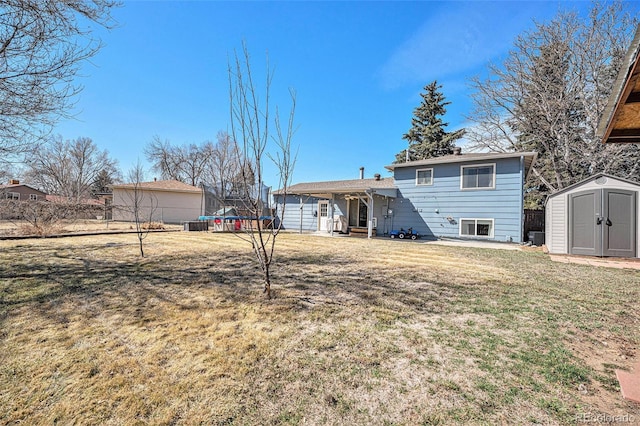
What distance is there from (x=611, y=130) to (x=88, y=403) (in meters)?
5.07

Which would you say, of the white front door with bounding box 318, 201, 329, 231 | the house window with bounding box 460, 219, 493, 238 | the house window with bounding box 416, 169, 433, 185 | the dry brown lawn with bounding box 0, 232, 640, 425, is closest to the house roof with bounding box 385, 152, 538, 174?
the house window with bounding box 416, 169, 433, 185

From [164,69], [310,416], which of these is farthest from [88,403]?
[164,69]

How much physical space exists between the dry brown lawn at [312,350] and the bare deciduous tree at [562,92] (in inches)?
494

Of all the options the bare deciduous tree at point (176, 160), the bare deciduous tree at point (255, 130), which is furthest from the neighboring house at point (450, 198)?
the bare deciduous tree at point (176, 160)

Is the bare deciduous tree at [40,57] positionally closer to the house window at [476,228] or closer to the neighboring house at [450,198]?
the neighboring house at [450,198]

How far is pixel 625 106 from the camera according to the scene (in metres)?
2.56

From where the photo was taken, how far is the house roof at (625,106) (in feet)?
6.62

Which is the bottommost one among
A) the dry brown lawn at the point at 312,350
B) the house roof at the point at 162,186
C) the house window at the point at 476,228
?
the dry brown lawn at the point at 312,350

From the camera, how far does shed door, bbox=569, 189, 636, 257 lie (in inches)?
291

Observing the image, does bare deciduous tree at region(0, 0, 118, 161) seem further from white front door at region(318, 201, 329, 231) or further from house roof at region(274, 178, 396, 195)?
white front door at region(318, 201, 329, 231)

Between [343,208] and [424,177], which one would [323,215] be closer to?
[343,208]

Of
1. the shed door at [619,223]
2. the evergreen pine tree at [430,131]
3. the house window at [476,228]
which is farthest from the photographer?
the evergreen pine tree at [430,131]

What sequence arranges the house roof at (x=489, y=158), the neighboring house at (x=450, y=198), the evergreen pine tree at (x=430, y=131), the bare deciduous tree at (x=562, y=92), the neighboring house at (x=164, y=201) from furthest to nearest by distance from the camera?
the evergreen pine tree at (x=430, y=131), the neighboring house at (x=164, y=201), the bare deciduous tree at (x=562, y=92), the neighboring house at (x=450, y=198), the house roof at (x=489, y=158)

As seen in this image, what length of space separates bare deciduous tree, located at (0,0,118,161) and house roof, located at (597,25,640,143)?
Answer: 645 cm
